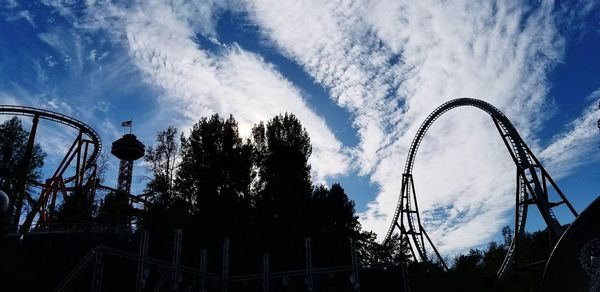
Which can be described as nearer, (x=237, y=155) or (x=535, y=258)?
(x=237, y=155)

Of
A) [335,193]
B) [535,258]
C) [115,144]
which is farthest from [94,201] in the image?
[535,258]

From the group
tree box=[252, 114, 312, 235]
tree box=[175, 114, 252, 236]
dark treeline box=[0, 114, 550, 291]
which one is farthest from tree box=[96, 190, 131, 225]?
tree box=[252, 114, 312, 235]

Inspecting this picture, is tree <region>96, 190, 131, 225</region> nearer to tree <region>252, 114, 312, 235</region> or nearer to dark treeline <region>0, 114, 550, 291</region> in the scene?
dark treeline <region>0, 114, 550, 291</region>

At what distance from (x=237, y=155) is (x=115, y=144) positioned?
16.2m

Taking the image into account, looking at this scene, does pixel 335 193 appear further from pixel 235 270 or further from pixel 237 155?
pixel 235 270

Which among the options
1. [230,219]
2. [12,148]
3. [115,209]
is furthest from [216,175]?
[12,148]

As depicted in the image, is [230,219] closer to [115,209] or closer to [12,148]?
[115,209]

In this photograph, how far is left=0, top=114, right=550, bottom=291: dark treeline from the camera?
82.0 ft

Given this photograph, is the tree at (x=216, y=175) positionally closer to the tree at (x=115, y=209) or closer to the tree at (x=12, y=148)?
the tree at (x=115, y=209)

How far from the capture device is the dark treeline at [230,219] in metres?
25.0

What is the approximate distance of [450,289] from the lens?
3083cm

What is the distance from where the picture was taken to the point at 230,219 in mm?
30000

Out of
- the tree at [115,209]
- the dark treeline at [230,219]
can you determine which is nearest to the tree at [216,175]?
the dark treeline at [230,219]

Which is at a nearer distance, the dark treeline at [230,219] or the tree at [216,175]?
the dark treeline at [230,219]
